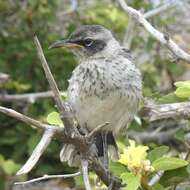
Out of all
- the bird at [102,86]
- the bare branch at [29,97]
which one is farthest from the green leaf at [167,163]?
the bare branch at [29,97]

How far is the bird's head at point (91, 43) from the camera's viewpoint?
3650mm

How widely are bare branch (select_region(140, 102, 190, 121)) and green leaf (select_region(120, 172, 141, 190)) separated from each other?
65 centimetres

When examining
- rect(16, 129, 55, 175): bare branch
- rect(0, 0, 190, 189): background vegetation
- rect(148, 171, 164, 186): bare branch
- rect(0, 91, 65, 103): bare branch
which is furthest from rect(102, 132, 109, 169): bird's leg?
rect(16, 129, 55, 175): bare branch

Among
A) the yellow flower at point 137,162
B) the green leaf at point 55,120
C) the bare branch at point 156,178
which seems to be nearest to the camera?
the yellow flower at point 137,162

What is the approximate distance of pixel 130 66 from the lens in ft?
11.7

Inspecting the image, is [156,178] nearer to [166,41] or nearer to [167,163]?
[167,163]

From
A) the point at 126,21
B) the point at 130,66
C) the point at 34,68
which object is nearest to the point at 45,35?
the point at 34,68

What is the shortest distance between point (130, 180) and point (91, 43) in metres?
1.53

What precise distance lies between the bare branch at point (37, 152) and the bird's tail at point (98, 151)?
0.70 meters

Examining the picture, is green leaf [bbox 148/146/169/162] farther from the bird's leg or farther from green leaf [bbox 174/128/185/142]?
the bird's leg

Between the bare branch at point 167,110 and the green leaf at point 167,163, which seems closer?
the green leaf at point 167,163

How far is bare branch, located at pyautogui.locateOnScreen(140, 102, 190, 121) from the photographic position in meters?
2.94

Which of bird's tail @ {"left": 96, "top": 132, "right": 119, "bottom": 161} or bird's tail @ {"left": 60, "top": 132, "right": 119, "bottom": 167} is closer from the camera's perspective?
→ bird's tail @ {"left": 60, "top": 132, "right": 119, "bottom": 167}

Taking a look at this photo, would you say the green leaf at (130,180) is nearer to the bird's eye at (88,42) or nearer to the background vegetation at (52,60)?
the bird's eye at (88,42)
